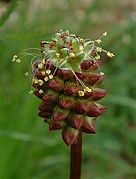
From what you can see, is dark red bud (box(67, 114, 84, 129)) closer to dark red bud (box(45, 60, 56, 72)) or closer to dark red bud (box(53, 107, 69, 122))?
dark red bud (box(53, 107, 69, 122))

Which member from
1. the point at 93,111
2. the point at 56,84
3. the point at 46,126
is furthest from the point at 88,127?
the point at 46,126

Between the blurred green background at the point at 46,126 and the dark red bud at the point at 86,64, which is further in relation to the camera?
the blurred green background at the point at 46,126

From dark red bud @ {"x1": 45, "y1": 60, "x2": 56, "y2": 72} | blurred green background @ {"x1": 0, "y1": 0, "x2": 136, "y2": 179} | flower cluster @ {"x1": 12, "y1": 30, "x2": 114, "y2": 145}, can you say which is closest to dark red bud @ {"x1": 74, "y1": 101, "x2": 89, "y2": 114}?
flower cluster @ {"x1": 12, "y1": 30, "x2": 114, "y2": 145}

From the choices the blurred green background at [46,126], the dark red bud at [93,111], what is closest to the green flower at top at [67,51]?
the dark red bud at [93,111]

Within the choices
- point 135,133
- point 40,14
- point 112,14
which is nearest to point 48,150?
point 135,133

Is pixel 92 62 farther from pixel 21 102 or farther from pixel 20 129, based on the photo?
pixel 21 102

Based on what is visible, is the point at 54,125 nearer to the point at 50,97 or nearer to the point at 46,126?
the point at 50,97

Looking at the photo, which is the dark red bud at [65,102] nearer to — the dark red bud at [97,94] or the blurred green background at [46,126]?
the dark red bud at [97,94]
